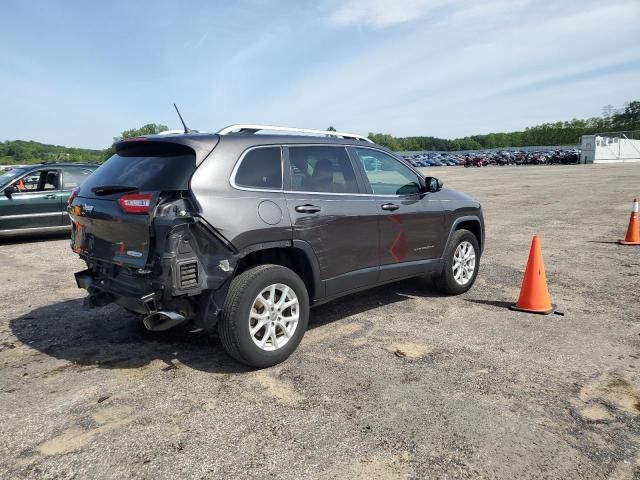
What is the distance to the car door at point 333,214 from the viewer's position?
167 inches

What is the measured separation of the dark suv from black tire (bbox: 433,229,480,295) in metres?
0.99

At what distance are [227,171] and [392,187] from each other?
2.05 m

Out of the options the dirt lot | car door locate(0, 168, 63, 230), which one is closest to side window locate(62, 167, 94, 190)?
car door locate(0, 168, 63, 230)

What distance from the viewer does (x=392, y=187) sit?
5.26 metres

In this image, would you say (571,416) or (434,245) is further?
(434,245)

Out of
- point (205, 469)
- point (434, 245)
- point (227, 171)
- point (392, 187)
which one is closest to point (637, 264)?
point (434, 245)

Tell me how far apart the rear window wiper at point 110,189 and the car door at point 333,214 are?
1.23 meters

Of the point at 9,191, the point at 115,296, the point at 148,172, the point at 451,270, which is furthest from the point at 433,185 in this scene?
the point at 9,191

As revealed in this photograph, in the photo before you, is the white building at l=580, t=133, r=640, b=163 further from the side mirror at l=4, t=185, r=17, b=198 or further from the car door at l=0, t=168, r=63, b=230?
the side mirror at l=4, t=185, r=17, b=198

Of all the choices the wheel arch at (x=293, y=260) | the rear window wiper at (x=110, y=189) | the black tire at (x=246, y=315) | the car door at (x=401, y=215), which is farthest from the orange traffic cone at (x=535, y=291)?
the rear window wiper at (x=110, y=189)

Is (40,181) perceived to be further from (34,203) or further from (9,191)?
(9,191)

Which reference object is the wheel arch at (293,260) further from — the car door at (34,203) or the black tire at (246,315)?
the car door at (34,203)

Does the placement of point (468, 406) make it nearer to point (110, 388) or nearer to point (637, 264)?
point (110, 388)

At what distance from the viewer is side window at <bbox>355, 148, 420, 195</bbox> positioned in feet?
16.4
